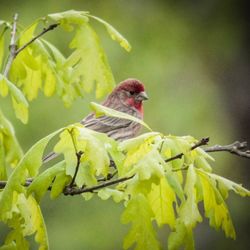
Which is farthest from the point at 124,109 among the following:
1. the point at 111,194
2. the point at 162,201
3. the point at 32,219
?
the point at 162,201

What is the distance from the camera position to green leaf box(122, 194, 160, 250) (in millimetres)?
3617

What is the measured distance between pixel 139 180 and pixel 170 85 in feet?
26.2

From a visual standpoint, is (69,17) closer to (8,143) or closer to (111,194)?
(8,143)

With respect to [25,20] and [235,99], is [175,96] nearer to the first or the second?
[235,99]

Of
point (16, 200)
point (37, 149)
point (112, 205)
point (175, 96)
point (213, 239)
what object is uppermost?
point (37, 149)

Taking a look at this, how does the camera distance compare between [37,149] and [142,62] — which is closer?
[37,149]

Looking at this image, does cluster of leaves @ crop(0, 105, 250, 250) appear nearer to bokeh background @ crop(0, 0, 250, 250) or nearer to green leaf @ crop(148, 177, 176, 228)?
green leaf @ crop(148, 177, 176, 228)

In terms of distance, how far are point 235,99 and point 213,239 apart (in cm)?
189

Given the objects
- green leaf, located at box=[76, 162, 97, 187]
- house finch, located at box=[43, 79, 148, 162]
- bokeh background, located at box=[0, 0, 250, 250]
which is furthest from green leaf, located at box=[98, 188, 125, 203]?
bokeh background, located at box=[0, 0, 250, 250]

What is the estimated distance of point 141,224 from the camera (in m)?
3.64

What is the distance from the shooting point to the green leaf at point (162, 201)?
382cm

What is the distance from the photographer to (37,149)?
3795mm

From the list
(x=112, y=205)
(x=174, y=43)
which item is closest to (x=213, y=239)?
(x=112, y=205)

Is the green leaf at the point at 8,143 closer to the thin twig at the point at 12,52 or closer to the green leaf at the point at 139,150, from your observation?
the thin twig at the point at 12,52
